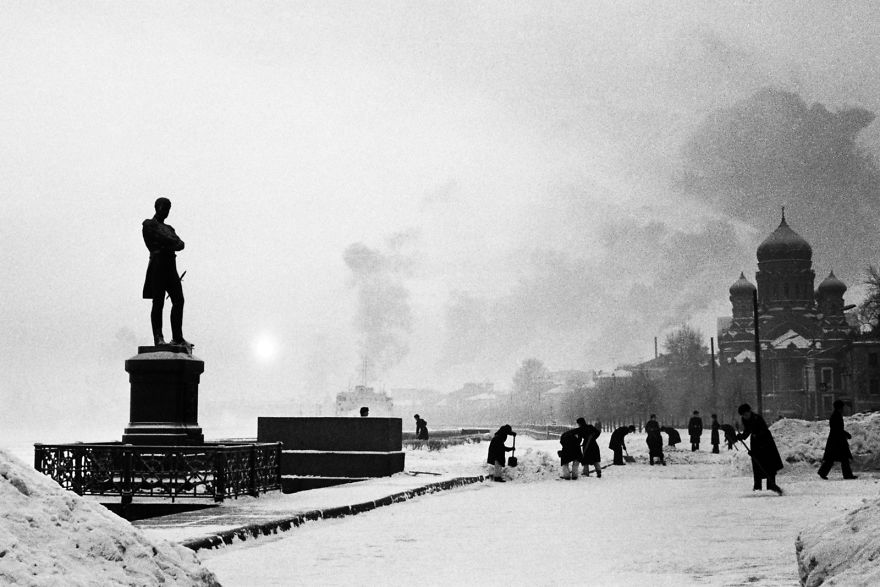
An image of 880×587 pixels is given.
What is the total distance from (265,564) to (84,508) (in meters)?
4.18

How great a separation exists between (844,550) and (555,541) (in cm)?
643

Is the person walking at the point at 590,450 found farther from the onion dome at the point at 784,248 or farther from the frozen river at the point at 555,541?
the onion dome at the point at 784,248

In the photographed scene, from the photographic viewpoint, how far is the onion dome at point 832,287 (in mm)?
125875

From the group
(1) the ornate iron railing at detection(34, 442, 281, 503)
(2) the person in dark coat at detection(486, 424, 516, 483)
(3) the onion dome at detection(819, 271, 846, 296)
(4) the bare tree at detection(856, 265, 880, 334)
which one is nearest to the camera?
(1) the ornate iron railing at detection(34, 442, 281, 503)

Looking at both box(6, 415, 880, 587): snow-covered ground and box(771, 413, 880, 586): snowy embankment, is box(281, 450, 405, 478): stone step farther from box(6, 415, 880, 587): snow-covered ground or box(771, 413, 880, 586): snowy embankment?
box(771, 413, 880, 586): snowy embankment

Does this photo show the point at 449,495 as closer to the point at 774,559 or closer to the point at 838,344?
the point at 774,559

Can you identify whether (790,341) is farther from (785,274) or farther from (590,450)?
(590,450)

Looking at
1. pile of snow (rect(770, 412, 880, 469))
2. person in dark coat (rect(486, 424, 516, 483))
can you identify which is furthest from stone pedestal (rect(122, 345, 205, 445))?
pile of snow (rect(770, 412, 880, 469))

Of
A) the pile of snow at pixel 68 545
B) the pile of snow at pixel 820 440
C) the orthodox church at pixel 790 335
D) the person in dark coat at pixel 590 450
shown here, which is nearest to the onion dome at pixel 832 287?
the orthodox church at pixel 790 335

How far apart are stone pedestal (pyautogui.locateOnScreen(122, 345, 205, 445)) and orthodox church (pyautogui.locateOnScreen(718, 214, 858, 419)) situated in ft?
293

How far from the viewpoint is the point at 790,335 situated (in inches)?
4572

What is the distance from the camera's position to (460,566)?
10484 millimetres

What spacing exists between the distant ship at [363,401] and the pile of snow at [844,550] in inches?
3518

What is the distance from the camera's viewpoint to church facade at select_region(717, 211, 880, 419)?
349 feet
